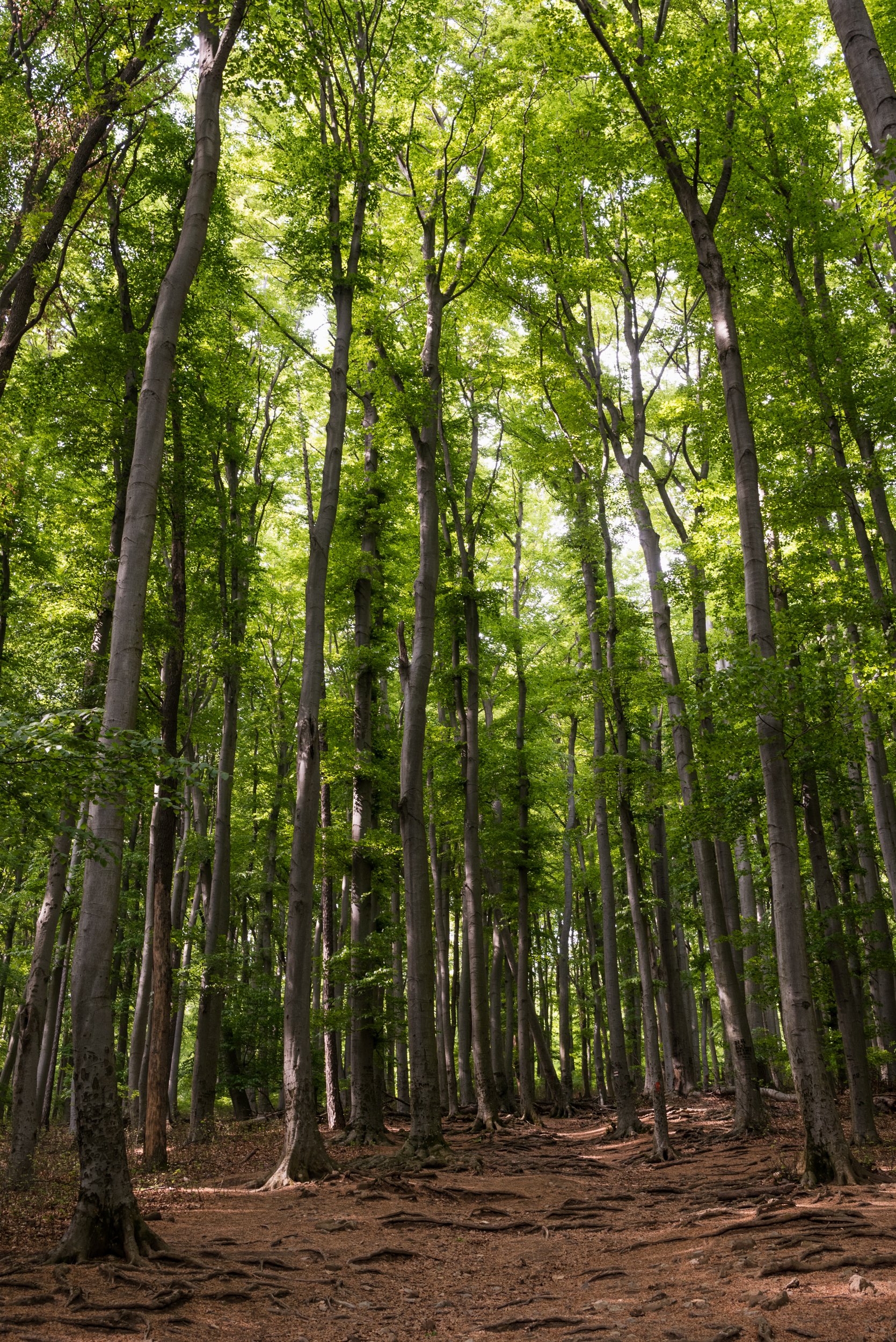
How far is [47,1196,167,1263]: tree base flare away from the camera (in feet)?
19.6

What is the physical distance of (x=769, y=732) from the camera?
29.8ft

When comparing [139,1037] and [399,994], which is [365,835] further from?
[399,994]

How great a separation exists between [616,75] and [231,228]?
678cm

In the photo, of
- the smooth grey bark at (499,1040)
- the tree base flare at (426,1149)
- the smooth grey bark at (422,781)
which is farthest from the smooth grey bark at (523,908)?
the tree base flare at (426,1149)

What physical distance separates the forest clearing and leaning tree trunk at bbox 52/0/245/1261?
38 mm

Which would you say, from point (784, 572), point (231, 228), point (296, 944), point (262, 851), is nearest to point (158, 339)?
point (296, 944)

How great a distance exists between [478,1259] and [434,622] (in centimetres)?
1009

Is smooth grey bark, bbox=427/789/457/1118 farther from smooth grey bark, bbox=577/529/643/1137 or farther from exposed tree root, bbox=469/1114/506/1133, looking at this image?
smooth grey bark, bbox=577/529/643/1137

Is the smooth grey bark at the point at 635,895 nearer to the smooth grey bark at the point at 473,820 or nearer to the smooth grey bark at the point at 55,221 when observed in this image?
the smooth grey bark at the point at 473,820

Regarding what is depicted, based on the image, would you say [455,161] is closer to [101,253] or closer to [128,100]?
[101,253]

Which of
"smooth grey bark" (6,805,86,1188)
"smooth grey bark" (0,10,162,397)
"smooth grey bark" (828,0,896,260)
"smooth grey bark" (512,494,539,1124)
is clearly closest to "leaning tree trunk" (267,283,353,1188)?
"smooth grey bark" (6,805,86,1188)

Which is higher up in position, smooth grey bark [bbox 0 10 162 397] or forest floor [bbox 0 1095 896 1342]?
smooth grey bark [bbox 0 10 162 397]

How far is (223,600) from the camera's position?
15414 millimetres

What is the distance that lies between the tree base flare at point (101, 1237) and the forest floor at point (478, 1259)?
20 cm
